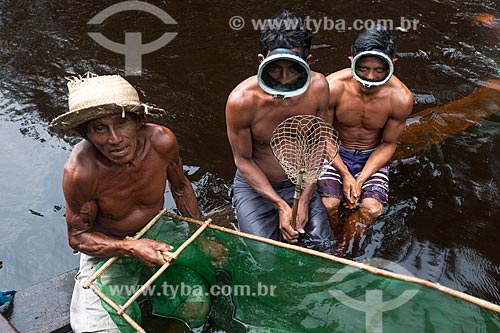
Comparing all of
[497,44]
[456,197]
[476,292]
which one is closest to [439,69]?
[497,44]

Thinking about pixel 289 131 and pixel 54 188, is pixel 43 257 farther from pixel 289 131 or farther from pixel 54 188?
pixel 289 131

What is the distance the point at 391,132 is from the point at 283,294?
192 centimetres

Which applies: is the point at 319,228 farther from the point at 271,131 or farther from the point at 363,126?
the point at 363,126

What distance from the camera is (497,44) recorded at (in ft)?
26.4

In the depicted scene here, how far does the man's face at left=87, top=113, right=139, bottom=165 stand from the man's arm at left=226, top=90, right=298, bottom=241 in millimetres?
875

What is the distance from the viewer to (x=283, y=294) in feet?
10.6

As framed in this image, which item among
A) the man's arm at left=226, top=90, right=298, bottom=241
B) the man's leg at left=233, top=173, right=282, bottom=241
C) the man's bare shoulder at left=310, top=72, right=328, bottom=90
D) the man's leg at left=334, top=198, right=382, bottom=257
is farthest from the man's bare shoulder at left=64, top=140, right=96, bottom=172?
the man's leg at left=334, top=198, right=382, bottom=257

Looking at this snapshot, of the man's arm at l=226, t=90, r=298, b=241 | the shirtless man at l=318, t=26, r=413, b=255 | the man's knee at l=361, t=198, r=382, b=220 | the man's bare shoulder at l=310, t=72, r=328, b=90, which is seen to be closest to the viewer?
the man's arm at l=226, t=90, r=298, b=241

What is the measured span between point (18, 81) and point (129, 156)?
5.12 m

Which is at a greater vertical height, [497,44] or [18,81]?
[497,44]

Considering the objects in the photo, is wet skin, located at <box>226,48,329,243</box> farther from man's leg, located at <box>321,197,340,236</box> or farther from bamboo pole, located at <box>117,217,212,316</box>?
bamboo pole, located at <box>117,217,212,316</box>

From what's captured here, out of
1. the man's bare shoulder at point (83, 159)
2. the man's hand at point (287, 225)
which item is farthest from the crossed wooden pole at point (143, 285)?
the man's hand at point (287, 225)

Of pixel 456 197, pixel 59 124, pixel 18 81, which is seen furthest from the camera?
pixel 18 81

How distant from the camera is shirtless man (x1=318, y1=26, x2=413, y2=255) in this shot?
398cm
